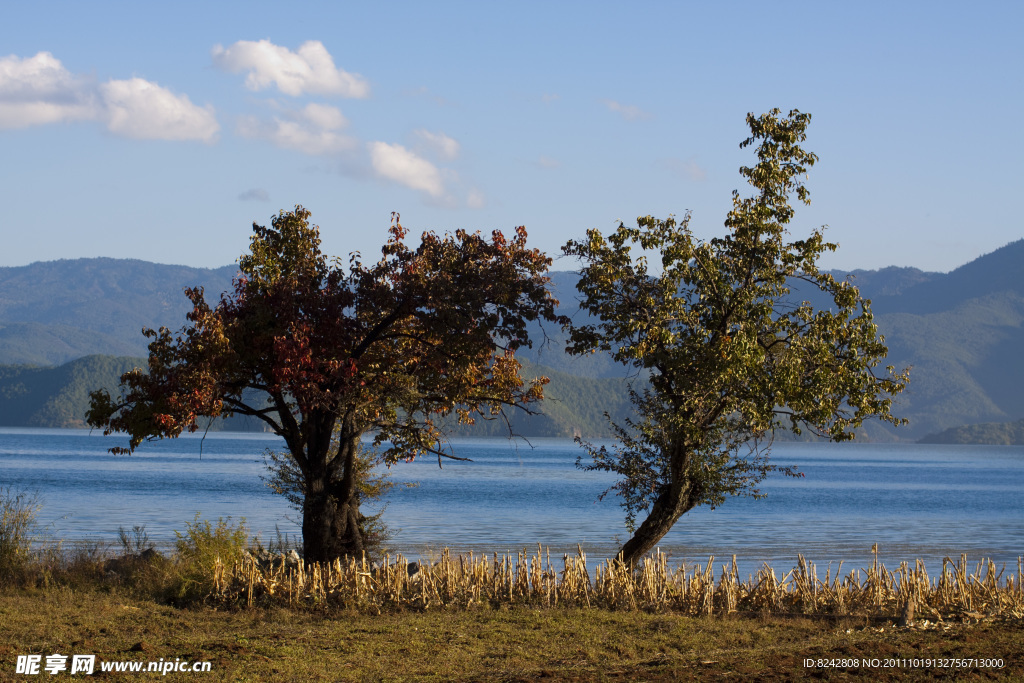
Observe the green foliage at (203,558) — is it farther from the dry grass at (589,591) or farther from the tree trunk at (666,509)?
the tree trunk at (666,509)

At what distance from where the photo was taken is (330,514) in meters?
16.1

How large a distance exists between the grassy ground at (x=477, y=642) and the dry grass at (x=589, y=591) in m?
0.38

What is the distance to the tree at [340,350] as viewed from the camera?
1436 centimetres

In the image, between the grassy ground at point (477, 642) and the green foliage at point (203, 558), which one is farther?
the green foliage at point (203, 558)

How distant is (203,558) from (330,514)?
2078 millimetres

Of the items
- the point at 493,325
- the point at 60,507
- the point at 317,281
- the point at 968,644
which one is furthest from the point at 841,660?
the point at 60,507

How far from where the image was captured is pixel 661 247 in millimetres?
14930

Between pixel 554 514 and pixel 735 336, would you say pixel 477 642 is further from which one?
pixel 554 514

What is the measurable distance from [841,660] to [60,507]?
4305 centimetres

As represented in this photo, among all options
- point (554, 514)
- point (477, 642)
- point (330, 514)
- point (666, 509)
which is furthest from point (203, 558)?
point (554, 514)

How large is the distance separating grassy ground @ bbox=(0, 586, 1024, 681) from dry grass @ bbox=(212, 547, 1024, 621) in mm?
376

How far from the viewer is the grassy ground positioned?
32.8 ft

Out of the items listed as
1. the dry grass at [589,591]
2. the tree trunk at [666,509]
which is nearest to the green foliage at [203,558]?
the dry grass at [589,591]

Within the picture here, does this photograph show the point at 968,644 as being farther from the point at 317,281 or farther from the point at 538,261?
the point at 317,281
